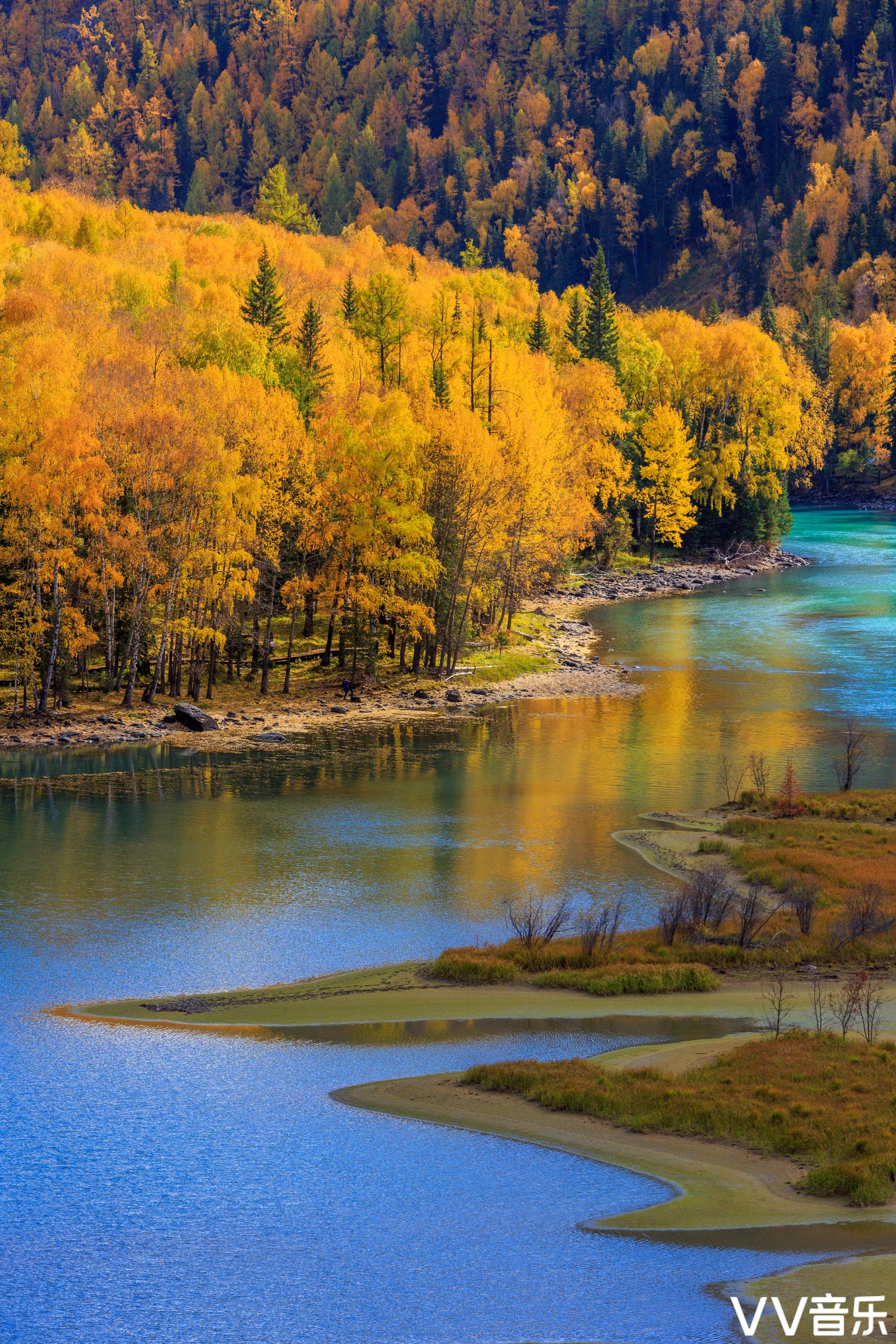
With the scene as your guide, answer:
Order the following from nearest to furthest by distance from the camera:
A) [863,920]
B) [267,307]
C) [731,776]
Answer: [863,920] → [731,776] → [267,307]

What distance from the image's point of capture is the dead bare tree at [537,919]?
28391 mm

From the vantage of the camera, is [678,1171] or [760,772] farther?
[760,772]

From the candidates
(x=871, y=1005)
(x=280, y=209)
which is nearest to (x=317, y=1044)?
(x=871, y=1005)

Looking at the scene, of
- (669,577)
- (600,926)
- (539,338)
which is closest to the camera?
(600,926)

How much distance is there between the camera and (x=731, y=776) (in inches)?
1773

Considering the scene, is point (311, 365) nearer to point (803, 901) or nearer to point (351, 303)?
point (351, 303)

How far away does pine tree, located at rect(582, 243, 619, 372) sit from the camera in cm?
11025

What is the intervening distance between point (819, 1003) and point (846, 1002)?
134 centimetres

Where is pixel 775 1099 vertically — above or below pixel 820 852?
below

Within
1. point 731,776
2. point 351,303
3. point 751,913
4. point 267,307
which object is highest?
point 351,303

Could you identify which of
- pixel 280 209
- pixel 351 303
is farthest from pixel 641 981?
pixel 280 209

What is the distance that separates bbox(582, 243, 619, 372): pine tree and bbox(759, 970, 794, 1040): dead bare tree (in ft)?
291

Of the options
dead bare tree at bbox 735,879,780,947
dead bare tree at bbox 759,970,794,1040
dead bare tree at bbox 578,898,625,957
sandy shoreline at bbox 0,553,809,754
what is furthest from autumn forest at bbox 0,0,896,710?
dead bare tree at bbox 759,970,794,1040

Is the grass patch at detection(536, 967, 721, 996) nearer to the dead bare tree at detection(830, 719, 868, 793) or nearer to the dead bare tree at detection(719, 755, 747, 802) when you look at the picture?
the dead bare tree at detection(830, 719, 868, 793)
